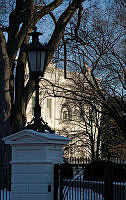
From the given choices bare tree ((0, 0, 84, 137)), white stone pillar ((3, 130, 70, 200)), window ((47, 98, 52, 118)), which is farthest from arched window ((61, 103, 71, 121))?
white stone pillar ((3, 130, 70, 200))

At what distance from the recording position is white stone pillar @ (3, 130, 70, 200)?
9.08 m

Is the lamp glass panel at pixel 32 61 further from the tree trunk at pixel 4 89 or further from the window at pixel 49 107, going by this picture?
the window at pixel 49 107

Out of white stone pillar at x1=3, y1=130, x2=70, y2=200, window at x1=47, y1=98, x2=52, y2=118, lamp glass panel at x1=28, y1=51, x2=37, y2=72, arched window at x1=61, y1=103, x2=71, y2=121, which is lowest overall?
white stone pillar at x1=3, y1=130, x2=70, y2=200

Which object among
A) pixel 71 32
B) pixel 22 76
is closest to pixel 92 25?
pixel 71 32

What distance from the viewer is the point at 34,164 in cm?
921

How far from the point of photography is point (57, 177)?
915 centimetres

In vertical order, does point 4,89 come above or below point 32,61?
above

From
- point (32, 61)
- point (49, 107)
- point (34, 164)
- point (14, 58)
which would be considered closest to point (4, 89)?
point (14, 58)

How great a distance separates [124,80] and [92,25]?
3704mm

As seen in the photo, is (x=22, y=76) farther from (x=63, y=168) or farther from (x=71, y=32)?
(x=63, y=168)

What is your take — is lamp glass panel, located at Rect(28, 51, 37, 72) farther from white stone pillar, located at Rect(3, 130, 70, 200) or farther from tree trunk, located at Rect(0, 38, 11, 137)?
tree trunk, located at Rect(0, 38, 11, 137)

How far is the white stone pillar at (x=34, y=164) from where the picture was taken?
29.8 feet

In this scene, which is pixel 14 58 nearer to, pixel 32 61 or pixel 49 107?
pixel 32 61

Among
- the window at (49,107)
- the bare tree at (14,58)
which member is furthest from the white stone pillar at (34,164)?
the window at (49,107)
